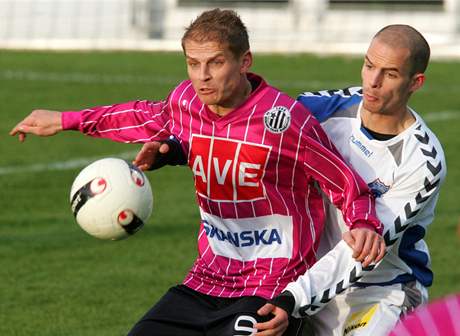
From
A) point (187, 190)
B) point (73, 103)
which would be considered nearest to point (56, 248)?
point (187, 190)

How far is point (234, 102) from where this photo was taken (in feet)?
19.7

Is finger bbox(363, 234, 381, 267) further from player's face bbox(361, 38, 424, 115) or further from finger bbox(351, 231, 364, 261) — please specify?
player's face bbox(361, 38, 424, 115)

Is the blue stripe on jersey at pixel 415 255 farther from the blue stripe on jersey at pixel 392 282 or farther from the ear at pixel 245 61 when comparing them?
the ear at pixel 245 61

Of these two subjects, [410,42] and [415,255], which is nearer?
[410,42]

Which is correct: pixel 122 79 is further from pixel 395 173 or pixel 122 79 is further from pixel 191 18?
pixel 395 173

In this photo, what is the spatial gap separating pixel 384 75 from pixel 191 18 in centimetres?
1992

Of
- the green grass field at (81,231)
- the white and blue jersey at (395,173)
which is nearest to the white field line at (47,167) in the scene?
the green grass field at (81,231)

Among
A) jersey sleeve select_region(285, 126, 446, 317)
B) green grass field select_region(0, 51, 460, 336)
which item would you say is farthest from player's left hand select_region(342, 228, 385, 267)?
green grass field select_region(0, 51, 460, 336)

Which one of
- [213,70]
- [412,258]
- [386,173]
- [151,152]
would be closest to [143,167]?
[151,152]

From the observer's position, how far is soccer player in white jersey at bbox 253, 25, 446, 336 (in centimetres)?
597

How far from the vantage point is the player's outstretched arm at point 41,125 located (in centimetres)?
637

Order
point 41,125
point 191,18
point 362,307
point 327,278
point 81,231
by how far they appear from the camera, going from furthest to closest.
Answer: point 191,18 → point 81,231 → point 41,125 → point 362,307 → point 327,278

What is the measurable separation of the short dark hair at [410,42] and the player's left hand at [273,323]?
1313mm

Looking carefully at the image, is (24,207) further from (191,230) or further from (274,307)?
(274,307)
